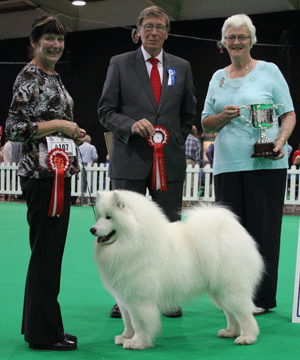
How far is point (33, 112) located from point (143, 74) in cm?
100

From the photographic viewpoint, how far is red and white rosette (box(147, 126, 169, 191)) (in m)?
2.87

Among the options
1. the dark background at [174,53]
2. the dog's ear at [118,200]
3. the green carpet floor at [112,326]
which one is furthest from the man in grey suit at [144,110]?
the dark background at [174,53]

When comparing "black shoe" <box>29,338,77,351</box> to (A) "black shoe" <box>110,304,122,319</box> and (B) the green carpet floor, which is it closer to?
(B) the green carpet floor

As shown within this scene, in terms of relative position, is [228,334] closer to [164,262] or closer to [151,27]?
[164,262]

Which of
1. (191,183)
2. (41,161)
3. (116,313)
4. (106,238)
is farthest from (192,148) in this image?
(41,161)

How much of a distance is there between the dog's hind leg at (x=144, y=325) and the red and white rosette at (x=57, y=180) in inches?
25.8

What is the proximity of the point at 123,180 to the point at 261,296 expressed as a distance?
124 cm

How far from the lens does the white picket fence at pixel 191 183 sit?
956cm

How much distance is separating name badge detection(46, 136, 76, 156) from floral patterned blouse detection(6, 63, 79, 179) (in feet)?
0.11

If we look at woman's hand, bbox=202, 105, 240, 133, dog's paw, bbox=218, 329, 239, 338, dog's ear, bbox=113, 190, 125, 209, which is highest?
woman's hand, bbox=202, 105, 240, 133

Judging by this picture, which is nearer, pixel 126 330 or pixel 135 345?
pixel 135 345

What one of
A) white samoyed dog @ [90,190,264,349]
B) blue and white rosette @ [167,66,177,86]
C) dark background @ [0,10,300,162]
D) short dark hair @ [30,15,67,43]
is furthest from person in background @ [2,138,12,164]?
white samoyed dog @ [90,190,264,349]

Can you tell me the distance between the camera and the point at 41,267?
7.37ft

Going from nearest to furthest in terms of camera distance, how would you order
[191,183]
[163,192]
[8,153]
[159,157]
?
1. [159,157]
2. [163,192]
3. [191,183]
4. [8,153]
